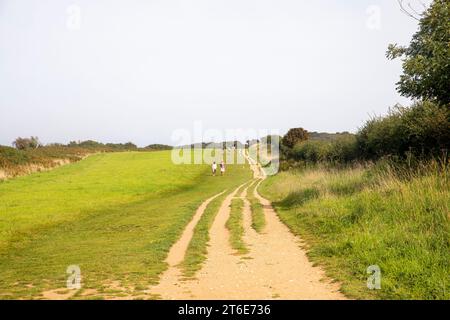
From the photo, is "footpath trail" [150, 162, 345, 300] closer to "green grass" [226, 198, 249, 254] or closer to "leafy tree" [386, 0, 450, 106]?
"green grass" [226, 198, 249, 254]

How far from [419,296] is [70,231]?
15886mm

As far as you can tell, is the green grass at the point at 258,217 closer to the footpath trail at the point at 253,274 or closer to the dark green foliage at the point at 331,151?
the footpath trail at the point at 253,274

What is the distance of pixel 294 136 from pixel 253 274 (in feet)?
230

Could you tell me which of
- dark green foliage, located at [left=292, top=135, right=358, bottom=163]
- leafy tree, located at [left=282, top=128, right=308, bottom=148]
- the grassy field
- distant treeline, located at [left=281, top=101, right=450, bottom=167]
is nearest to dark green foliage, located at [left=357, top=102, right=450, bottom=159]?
distant treeline, located at [left=281, top=101, right=450, bottom=167]

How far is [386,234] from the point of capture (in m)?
12.0

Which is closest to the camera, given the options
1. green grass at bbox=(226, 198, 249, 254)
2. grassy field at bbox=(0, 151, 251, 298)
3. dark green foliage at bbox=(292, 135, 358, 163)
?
grassy field at bbox=(0, 151, 251, 298)

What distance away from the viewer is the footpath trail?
28.7ft

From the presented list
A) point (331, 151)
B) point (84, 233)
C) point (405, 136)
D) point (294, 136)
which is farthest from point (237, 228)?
point (294, 136)

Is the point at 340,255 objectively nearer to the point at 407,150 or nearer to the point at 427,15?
the point at 427,15

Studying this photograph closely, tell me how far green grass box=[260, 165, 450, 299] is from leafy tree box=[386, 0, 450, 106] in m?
3.25

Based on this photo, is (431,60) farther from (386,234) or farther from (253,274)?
(253,274)

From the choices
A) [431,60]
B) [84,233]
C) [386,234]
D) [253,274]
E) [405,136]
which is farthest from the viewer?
[405,136]

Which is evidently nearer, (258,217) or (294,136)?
(258,217)
